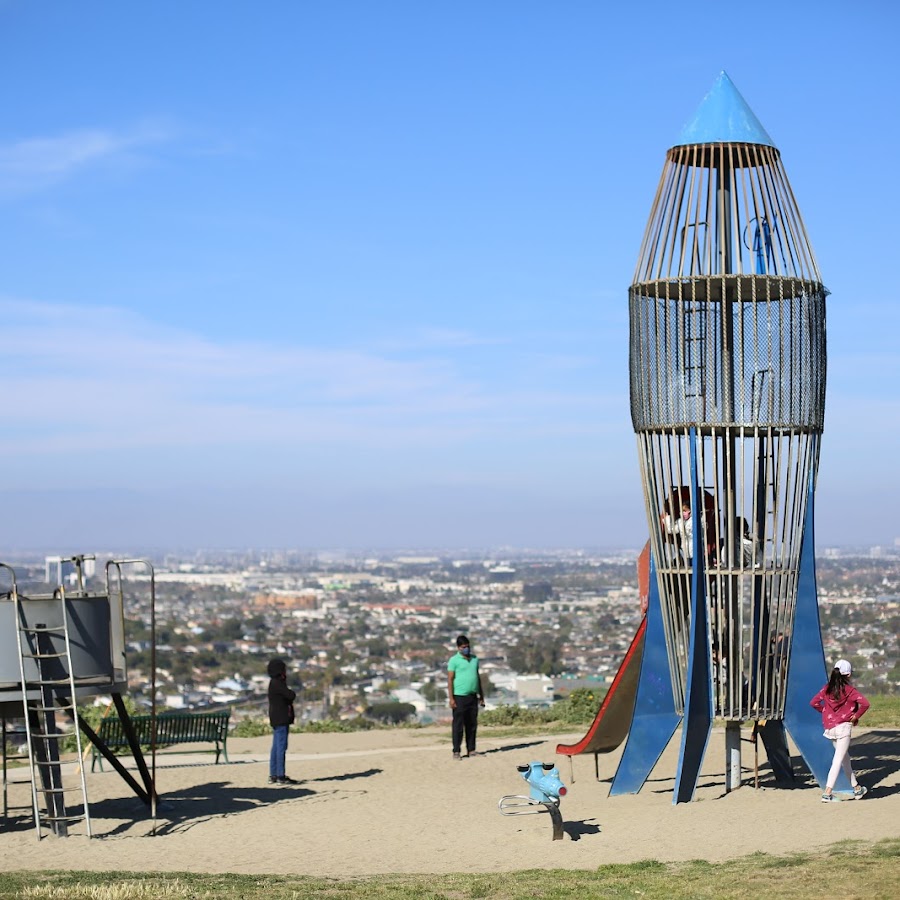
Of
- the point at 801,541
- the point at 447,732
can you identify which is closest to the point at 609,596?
the point at 447,732

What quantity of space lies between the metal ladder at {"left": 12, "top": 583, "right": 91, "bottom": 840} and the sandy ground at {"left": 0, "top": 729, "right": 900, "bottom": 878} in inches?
13.1

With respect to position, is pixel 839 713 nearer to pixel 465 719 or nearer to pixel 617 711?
pixel 617 711

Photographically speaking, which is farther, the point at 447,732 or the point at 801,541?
the point at 447,732

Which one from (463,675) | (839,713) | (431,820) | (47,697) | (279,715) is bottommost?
(431,820)

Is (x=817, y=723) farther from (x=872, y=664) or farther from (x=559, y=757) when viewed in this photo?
(x=872, y=664)

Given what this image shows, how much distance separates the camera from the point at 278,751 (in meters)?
16.8

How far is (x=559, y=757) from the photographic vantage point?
1775 centimetres

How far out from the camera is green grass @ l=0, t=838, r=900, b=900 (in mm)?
9727

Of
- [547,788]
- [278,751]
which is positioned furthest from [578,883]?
[278,751]

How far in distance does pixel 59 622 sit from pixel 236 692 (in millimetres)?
46448

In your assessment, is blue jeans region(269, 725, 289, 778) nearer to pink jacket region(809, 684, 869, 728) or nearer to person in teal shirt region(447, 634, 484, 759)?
person in teal shirt region(447, 634, 484, 759)

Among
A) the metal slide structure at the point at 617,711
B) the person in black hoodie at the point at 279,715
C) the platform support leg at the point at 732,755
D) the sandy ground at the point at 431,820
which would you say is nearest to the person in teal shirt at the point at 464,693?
the sandy ground at the point at 431,820

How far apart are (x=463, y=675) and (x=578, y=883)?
7432 mm

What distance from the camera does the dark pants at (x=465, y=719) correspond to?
58.7ft
